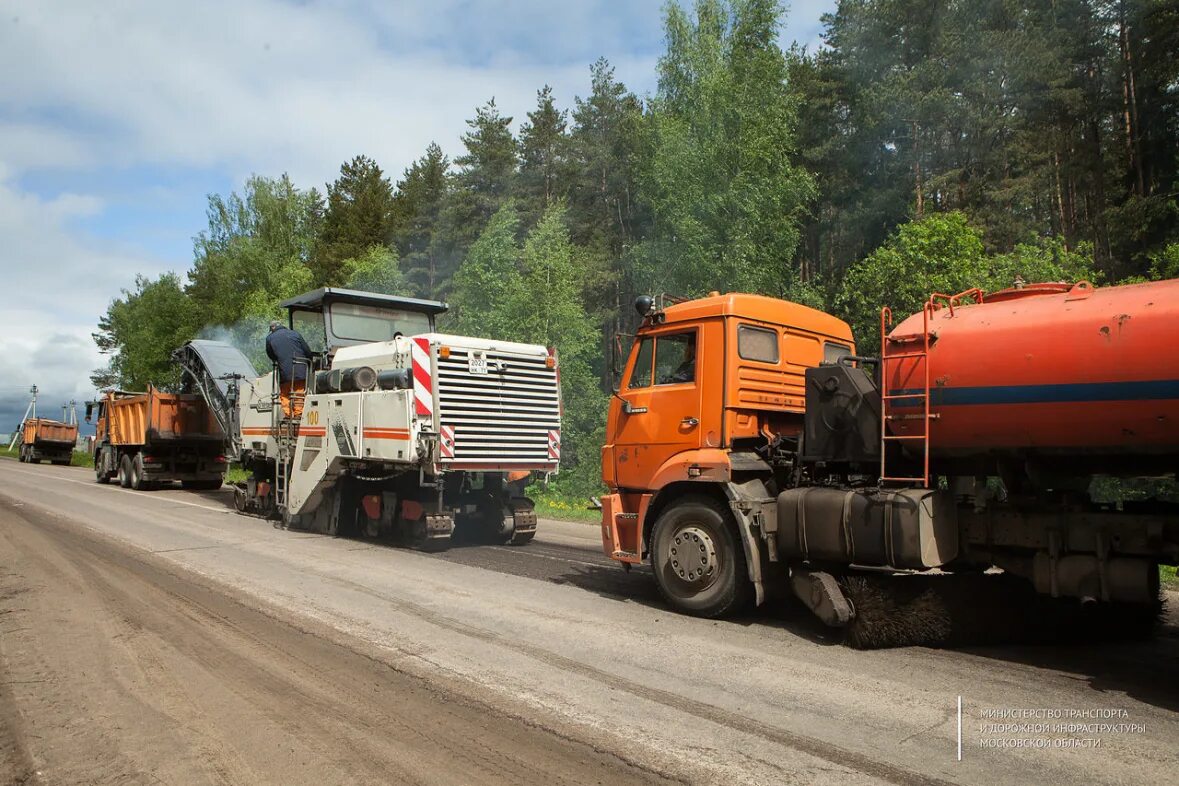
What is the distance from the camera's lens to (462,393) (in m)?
10.6

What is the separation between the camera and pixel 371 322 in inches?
516

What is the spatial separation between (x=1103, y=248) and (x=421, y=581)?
87.5 ft

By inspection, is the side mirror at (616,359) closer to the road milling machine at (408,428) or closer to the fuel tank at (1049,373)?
the fuel tank at (1049,373)

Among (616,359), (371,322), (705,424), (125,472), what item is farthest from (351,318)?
(125,472)

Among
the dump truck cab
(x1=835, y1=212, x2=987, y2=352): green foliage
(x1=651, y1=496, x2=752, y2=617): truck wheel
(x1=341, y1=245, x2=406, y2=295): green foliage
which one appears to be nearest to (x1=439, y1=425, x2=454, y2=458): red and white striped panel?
the dump truck cab

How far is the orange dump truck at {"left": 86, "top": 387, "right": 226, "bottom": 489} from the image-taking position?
2120cm

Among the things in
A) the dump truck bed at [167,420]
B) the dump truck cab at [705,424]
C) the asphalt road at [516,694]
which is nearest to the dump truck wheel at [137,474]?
the dump truck bed at [167,420]

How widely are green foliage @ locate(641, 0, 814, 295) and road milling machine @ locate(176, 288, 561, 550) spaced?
1533cm

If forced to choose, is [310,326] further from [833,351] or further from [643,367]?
[833,351]

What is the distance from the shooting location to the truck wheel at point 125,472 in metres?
22.9

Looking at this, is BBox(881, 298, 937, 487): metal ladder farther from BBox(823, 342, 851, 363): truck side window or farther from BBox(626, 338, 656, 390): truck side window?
BBox(626, 338, 656, 390): truck side window

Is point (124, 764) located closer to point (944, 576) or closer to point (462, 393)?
point (944, 576)

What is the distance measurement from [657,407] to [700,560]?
1477mm

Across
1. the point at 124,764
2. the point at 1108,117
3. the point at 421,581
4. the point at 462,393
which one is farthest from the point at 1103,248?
the point at 124,764
